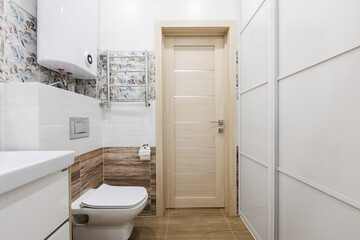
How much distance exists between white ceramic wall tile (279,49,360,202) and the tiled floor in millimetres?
937

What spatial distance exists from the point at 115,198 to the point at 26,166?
0.90 meters

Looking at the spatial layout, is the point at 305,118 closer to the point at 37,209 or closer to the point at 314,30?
the point at 314,30

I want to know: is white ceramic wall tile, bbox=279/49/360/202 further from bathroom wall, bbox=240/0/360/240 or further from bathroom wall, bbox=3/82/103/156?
bathroom wall, bbox=3/82/103/156

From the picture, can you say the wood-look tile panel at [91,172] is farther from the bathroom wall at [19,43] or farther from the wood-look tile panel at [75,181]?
the bathroom wall at [19,43]

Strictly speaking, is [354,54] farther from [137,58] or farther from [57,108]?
[137,58]

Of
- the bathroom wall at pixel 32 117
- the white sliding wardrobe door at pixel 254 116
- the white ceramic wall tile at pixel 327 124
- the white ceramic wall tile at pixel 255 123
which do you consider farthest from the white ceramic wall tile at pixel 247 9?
the bathroom wall at pixel 32 117

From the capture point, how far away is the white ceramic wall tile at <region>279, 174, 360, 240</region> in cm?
77

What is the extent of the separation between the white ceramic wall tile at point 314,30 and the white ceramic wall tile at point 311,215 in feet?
2.02

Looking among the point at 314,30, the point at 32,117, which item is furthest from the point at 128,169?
the point at 314,30

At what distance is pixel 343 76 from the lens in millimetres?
788

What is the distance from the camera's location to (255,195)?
5.50 feet

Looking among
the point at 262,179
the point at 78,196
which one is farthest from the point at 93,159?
the point at 262,179

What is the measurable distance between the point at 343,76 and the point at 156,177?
5.50 ft

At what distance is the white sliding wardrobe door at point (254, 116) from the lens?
1.49 metres
